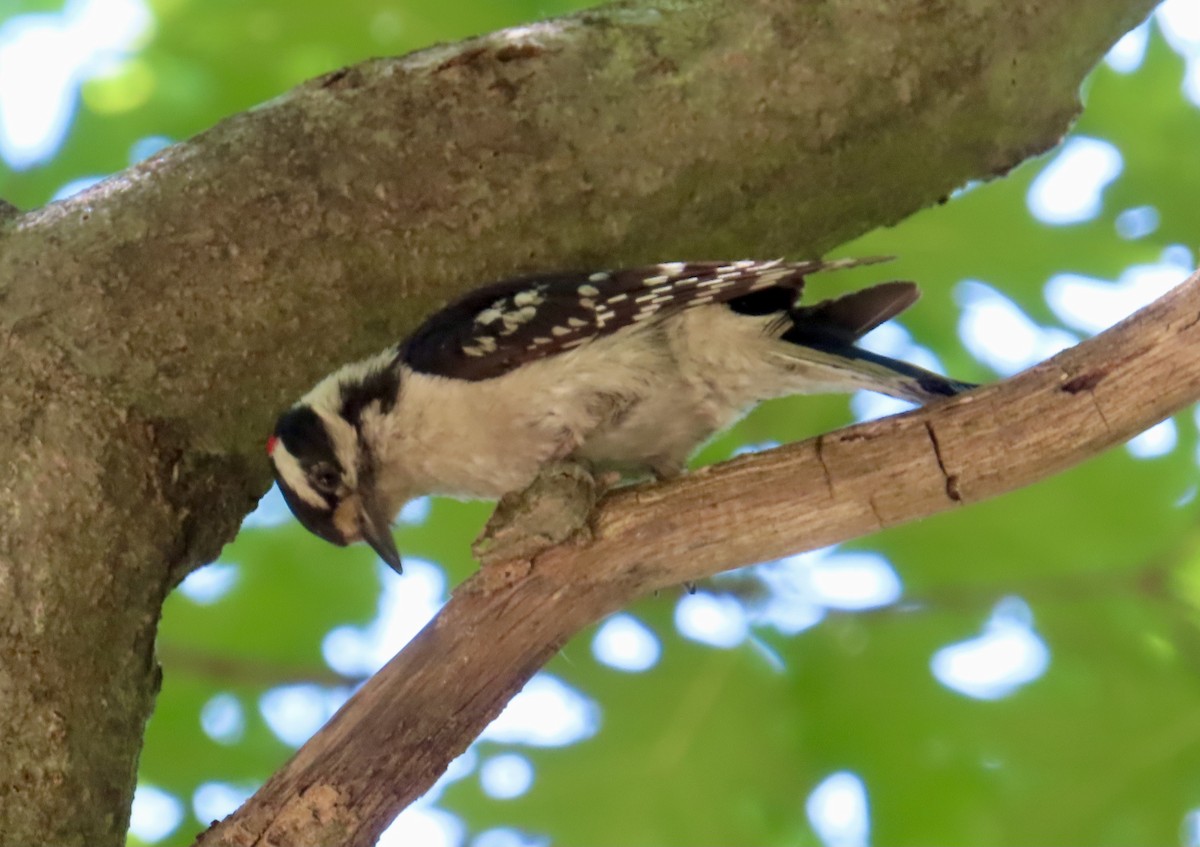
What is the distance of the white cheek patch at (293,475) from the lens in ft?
8.05

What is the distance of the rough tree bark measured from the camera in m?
2.19

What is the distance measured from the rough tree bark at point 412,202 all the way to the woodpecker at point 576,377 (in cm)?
14

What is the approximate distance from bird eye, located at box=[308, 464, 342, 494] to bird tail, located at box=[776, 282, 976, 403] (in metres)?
1.00

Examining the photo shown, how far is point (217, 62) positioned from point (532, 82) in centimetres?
102

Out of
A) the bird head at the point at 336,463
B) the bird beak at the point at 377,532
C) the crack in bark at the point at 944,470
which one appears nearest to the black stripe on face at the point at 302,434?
the bird head at the point at 336,463

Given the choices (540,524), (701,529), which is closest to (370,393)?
(540,524)

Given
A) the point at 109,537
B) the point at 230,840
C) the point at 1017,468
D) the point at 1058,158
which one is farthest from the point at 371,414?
the point at 1058,158

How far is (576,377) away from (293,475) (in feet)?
2.18

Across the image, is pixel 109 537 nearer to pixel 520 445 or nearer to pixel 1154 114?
pixel 520 445

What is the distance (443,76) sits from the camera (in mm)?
2445

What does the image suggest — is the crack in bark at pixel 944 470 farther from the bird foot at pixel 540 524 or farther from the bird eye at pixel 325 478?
the bird eye at pixel 325 478

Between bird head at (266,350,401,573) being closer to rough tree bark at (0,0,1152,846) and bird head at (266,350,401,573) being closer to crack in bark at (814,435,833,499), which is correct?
rough tree bark at (0,0,1152,846)

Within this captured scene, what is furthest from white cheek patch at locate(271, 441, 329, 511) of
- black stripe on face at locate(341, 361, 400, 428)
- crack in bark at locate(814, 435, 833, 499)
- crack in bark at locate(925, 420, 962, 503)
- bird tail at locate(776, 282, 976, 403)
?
crack in bark at locate(925, 420, 962, 503)

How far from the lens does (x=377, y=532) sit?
2.54 metres
